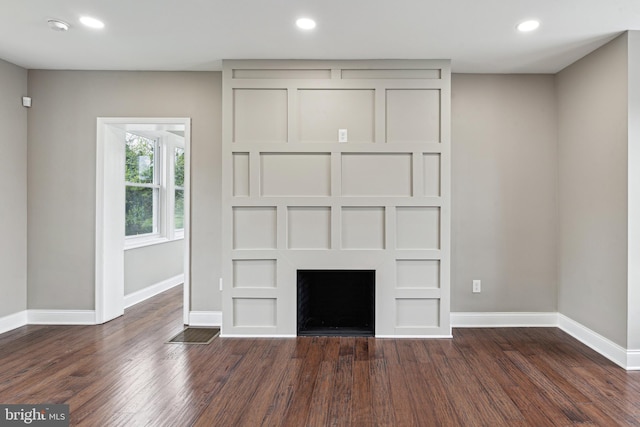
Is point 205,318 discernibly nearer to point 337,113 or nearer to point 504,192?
point 337,113

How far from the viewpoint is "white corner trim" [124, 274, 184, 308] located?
14.9ft

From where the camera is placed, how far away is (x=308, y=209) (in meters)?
3.46

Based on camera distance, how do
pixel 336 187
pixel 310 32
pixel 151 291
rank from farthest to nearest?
pixel 151 291 < pixel 336 187 < pixel 310 32

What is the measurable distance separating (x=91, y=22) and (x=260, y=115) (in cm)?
→ 141

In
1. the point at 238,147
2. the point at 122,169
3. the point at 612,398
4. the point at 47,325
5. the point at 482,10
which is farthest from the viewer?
the point at 122,169

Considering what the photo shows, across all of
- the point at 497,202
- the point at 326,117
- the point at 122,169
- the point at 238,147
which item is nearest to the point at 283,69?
the point at 326,117

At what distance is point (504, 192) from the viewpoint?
376 centimetres

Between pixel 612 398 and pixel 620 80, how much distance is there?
226 cm

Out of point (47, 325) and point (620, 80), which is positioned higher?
point (620, 80)

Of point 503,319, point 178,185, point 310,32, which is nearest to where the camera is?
point 310,32

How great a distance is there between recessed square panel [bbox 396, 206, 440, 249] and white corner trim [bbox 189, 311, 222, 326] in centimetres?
192

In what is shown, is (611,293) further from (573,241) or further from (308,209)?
(308,209)

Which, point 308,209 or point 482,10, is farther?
point 308,209

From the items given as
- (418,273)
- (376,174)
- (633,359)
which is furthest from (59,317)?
(633,359)
